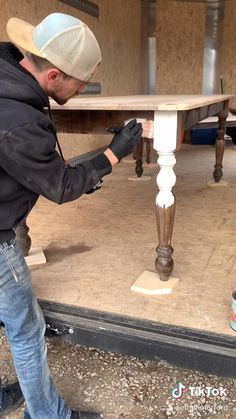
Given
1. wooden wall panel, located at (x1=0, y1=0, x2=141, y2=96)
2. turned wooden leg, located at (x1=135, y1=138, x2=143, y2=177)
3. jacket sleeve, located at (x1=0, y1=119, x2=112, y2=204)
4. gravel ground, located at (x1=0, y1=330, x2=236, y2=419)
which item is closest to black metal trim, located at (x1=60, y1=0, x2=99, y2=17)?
wooden wall panel, located at (x1=0, y1=0, x2=141, y2=96)

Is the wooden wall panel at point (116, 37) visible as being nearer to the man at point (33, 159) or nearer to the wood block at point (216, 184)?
the wood block at point (216, 184)

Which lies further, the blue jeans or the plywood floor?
the plywood floor

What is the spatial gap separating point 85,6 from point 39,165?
165 inches

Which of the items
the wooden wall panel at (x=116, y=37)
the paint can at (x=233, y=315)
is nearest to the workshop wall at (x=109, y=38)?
the wooden wall panel at (x=116, y=37)

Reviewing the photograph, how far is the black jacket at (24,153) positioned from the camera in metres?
1.02

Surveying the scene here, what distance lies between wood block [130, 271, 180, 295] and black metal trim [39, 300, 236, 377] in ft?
0.78

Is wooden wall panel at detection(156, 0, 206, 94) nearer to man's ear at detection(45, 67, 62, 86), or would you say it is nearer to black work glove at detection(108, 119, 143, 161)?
black work glove at detection(108, 119, 143, 161)

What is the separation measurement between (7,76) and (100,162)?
0.40 meters

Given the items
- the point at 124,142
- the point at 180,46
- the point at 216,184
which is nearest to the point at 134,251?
the point at 124,142

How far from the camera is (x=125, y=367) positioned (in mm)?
1696

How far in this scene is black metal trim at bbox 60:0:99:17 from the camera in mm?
4277

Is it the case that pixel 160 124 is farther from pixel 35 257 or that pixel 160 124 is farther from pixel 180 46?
pixel 180 46

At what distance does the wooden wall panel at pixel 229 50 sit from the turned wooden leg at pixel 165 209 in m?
5.85

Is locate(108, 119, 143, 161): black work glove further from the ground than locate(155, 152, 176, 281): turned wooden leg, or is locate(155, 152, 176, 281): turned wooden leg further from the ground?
locate(108, 119, 143, 161): black work glove
